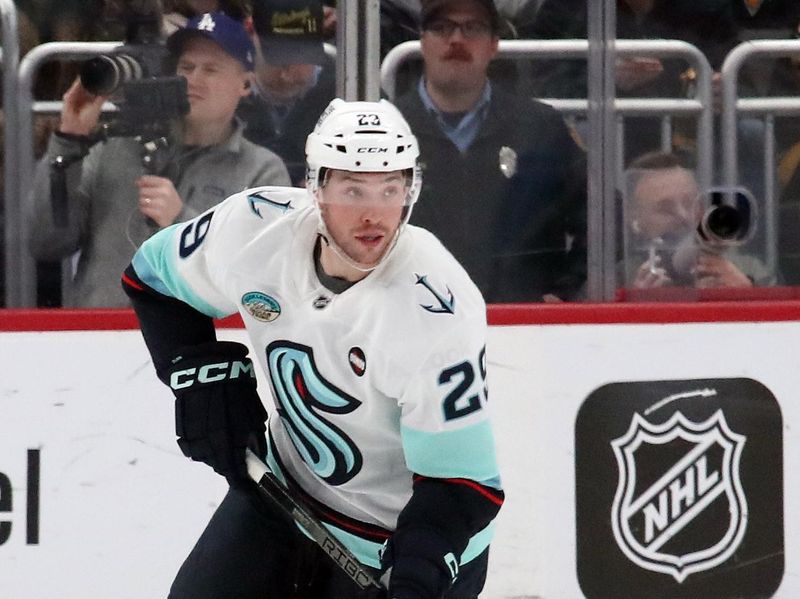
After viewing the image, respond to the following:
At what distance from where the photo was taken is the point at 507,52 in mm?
3502

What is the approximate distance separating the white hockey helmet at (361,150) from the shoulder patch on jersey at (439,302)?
→ 0.07m

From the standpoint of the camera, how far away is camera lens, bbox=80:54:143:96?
3418 mm

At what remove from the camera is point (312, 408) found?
258 cm

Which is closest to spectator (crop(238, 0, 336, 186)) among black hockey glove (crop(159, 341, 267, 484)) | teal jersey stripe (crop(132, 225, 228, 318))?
teal jersey stripe (crop(132, 225, 228, 318))

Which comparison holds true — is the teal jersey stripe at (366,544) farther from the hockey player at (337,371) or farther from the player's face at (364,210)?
the player's face at (364,210)

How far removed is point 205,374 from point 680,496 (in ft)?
4.40

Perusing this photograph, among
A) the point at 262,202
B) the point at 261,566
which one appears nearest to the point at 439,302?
the point at 262,202

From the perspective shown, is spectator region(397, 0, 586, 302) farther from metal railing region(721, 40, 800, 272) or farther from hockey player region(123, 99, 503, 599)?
hockey player region(123, 99, 503, 599)

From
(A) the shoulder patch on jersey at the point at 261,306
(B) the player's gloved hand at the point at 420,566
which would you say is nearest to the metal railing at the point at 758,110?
(A) the shoulder patch on jersey at the point at 261,306

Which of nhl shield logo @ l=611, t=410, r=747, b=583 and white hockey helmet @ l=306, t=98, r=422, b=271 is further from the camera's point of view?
nhl shield logo @ l=611, t=410, r=747, b=583

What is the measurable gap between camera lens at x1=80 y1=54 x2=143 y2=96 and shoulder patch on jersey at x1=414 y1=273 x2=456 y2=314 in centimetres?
119

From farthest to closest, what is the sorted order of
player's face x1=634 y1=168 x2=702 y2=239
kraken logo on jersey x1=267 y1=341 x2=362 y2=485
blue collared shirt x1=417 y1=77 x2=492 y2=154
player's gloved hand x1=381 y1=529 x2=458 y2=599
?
1. player's face x1=634 y1=168 x2=702 y2=239
2. blue collared shirt x1=417 y1=77 x2=492 y2=154
3. kraken logo on jersey x1=267 y1=341 x2=362 y2=485
4. player's gloved hand x1=381 y1=529 x2=458 y2=599

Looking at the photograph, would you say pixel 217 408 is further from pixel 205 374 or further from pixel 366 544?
pixel 366 544

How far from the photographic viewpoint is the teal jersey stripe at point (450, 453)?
245 cm
